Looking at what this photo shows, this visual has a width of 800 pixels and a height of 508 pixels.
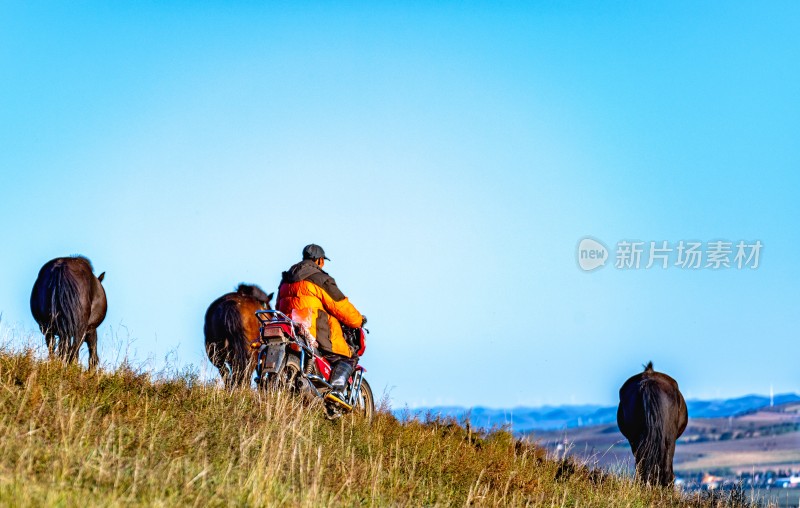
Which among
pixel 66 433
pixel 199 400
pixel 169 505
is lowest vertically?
pixel 169 505

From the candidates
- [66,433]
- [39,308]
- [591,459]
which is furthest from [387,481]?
[39,308]

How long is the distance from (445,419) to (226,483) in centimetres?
684

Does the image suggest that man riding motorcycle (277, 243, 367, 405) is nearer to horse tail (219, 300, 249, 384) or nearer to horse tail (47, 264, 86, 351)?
horse tail (219, 300, 249, 384)

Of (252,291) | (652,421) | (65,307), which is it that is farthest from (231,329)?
(652,421)

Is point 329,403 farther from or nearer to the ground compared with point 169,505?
farther from the ground

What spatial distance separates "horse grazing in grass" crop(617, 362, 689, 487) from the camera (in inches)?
564

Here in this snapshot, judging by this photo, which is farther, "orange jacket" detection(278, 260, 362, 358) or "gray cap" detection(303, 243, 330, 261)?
"gray cap" detection(303, 243, 330, 261)

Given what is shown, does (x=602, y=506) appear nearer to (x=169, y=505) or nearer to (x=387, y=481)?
(x=387, y=481)

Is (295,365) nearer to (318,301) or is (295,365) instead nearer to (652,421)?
(318,301)

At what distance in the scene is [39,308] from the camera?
46.1 ft

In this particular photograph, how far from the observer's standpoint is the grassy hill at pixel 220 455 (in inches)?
247

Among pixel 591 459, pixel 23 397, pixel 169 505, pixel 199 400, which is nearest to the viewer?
pixel 169 505

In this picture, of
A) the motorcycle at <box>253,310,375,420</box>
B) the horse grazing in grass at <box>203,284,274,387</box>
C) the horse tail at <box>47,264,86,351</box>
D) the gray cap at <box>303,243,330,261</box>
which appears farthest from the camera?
the horse grazing in grass at <box>203,284,274,387</box>

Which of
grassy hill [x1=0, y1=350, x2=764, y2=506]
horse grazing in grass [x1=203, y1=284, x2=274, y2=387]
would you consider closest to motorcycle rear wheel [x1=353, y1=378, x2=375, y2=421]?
grassy hill [x1=0, y1=350, x2=764, y2=506]
